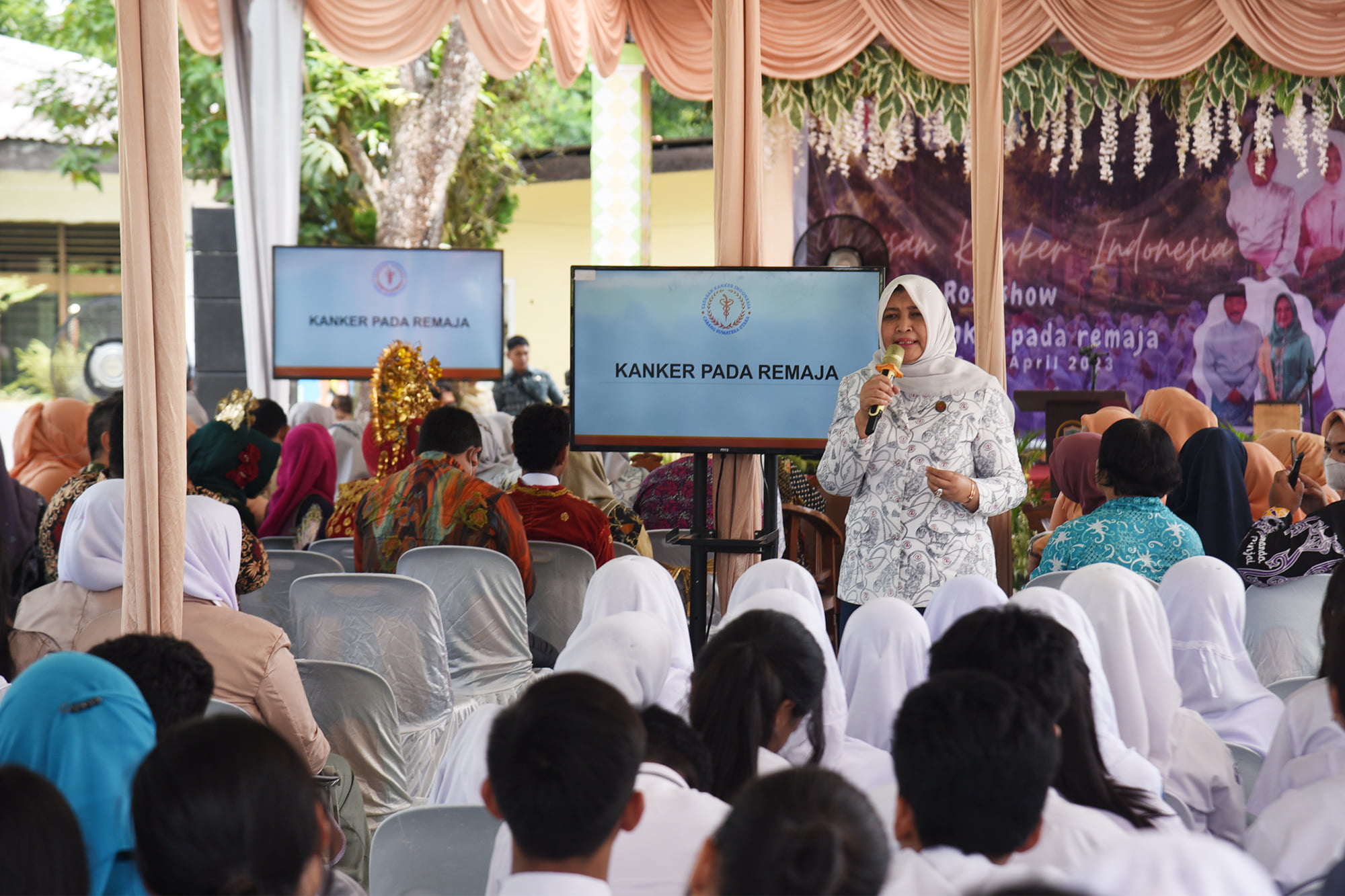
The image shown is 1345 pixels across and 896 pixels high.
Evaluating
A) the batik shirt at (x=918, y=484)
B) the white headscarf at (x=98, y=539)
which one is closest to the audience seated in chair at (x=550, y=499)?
the batik shirt at (x=918, y=484)

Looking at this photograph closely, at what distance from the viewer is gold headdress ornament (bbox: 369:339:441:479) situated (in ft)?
18.1

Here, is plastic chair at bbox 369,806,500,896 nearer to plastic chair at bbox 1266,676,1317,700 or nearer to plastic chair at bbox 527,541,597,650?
plastic chair at bbox 1266,676,1317,700

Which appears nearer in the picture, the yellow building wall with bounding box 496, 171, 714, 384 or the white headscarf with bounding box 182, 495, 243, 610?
the white headscarf with bounding box 182, 495, 243, 610

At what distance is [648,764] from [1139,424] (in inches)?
81.9

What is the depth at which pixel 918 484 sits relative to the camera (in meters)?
3.43

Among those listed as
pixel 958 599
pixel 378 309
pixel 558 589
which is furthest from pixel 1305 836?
pixel 378 309

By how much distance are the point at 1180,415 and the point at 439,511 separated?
2.90 m

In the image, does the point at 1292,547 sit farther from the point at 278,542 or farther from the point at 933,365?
the point at 278,542

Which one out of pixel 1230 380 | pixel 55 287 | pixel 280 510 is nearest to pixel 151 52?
pixel 280 510

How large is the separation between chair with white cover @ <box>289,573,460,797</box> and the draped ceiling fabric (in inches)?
167

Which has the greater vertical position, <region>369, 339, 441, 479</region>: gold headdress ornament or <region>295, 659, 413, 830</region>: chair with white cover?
<region>369, 339, 441, 479</region>: gold headdress ornament

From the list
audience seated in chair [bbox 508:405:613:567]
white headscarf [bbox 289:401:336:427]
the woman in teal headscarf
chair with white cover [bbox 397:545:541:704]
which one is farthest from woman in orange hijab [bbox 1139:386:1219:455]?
the woman in teal headscarf

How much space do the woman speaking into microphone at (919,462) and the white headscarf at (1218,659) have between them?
588 millimetres

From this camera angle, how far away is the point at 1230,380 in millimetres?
9203
